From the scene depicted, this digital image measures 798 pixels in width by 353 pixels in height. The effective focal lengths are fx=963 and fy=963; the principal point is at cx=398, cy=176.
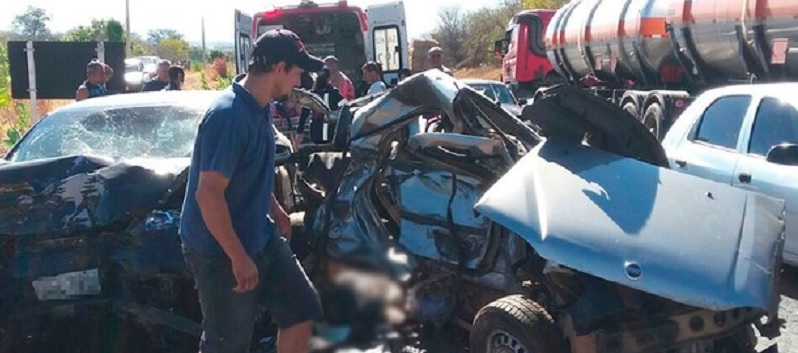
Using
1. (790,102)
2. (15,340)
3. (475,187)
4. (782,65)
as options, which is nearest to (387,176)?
(475,187)

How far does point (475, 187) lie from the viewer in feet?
15.8

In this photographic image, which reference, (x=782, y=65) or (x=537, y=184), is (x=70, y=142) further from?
Result: (x=782, y=65)

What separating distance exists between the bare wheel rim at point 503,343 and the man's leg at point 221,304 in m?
1.17

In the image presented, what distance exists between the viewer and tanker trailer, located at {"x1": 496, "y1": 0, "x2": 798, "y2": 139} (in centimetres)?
1063

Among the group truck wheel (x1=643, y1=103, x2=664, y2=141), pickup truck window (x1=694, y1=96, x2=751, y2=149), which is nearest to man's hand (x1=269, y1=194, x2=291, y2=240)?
pickup truck window (x1=694, y1=96, x2=751, y2=149)

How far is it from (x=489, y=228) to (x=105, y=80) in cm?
716

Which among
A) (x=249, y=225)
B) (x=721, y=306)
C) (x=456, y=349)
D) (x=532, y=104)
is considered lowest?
(x=456, y=349)

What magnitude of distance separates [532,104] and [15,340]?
2.82 meters

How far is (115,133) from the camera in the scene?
604cm

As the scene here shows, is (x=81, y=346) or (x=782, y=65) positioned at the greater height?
(x=782, y=65)

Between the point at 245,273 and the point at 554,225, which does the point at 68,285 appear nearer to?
the point at 245,273

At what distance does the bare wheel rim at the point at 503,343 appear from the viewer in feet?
13.6

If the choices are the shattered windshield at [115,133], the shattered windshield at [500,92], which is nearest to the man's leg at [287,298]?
the shattered windshield at [115,133]

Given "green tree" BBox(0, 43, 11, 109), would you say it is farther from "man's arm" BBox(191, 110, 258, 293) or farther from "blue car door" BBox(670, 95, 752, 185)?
"man's arm" BBox(191, 110, 258, 293)
